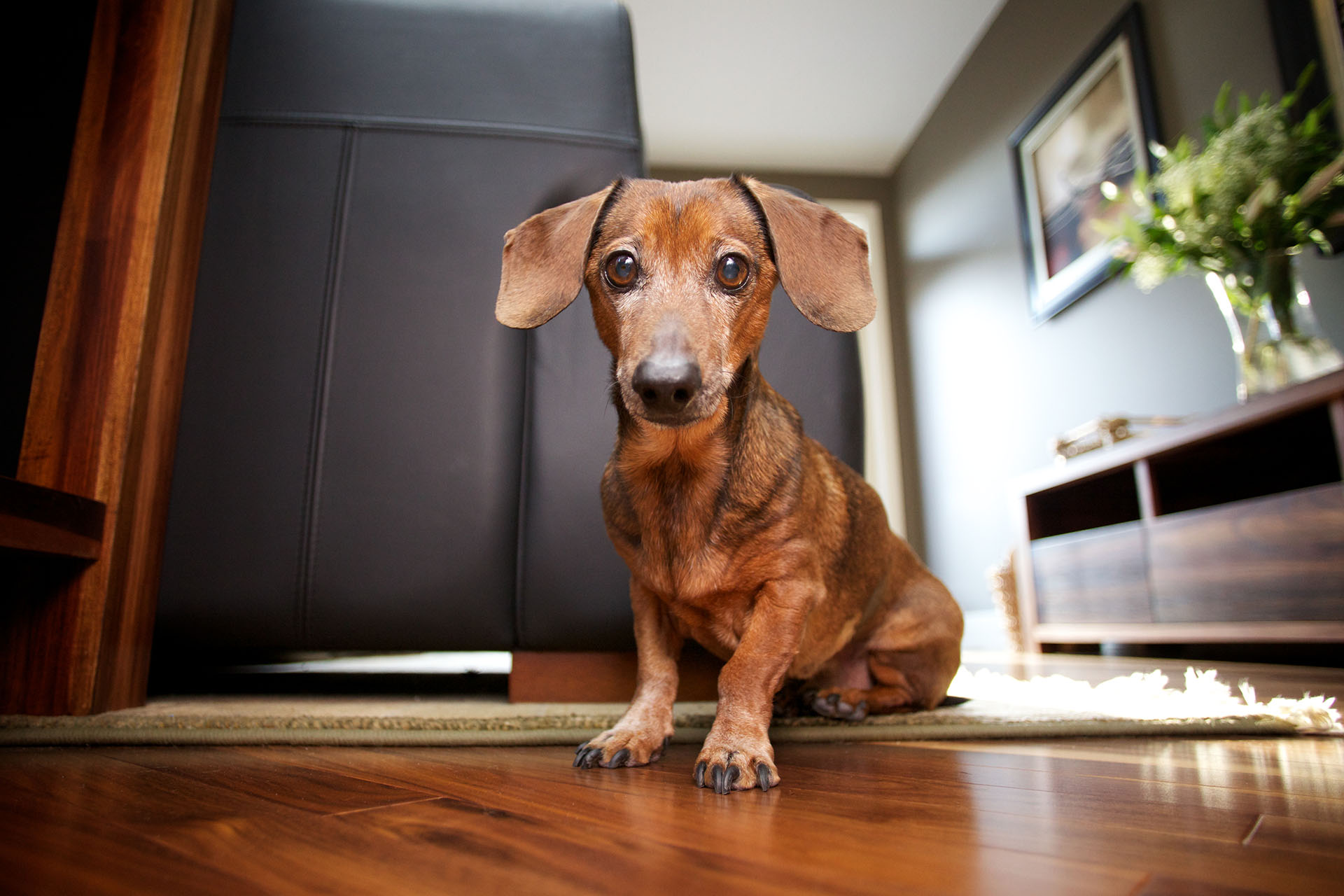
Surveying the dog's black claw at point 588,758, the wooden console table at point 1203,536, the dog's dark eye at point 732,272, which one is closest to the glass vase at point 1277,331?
the wooden console table at point 1203,536

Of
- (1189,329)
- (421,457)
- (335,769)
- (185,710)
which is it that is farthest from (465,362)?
Answer: (1189,329)

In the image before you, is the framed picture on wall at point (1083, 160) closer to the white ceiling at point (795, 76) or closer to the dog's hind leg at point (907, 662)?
the white ceiling at point (795, 76)

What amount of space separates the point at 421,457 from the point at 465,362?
0.23 metres

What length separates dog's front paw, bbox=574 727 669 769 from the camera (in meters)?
1.03

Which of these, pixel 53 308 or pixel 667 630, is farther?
pixel 53 308

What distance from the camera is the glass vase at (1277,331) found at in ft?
7.86

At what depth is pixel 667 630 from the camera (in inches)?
51.1

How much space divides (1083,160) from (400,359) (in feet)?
12.1

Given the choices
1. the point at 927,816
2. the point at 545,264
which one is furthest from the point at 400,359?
the point at 927,816

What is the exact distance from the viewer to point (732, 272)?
3.70 feet

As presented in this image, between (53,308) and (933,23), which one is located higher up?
(933,23)

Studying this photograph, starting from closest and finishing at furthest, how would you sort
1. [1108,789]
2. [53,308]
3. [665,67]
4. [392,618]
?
1. [1108,789]
2. [53,308]
3. [392,618]
4. [665,67]

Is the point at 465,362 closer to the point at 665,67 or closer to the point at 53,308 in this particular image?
the point at 53,308

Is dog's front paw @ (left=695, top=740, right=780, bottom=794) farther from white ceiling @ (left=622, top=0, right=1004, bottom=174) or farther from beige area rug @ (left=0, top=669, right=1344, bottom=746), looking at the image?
white ceiling @ (left=622, top=0, right=1004, bottom=174)
